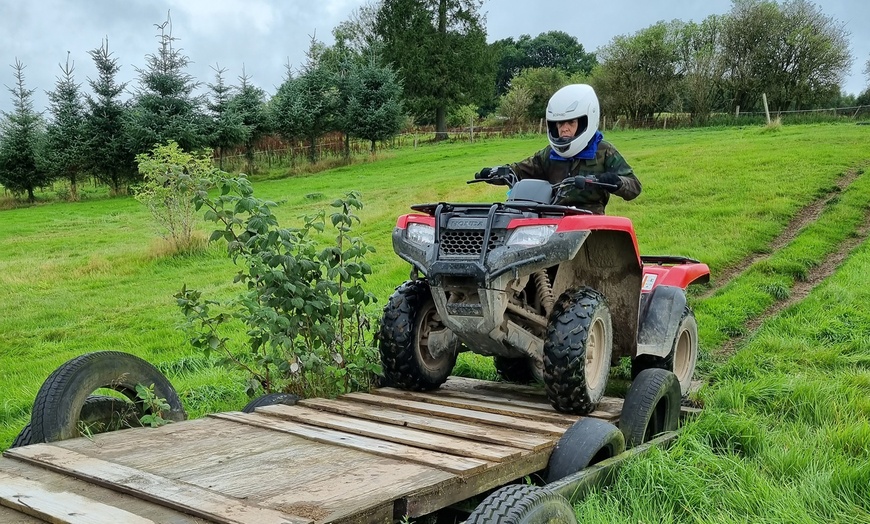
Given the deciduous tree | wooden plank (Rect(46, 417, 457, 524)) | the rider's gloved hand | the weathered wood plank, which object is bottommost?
wooden plank (Rect(46, 417, 457, 524))

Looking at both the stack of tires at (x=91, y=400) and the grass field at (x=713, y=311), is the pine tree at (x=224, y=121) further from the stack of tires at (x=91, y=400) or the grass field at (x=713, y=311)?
the stack of tires at (x=91, y=400)

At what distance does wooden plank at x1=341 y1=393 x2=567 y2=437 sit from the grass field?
0.45 m

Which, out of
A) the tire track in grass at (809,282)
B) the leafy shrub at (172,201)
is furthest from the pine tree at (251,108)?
the tire track in grass at (809,282)

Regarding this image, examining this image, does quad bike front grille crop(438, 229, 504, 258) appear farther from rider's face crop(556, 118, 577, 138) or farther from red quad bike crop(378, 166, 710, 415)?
rider's face crop(556, 118, 577, 138)

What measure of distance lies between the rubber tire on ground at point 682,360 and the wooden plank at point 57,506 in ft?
11.5

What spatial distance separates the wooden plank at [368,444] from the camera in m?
2.92

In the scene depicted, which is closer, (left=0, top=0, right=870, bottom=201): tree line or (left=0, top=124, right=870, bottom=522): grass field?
(left=0, top=124, right=870, bottom=522): grass field

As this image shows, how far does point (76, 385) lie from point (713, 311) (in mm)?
6226

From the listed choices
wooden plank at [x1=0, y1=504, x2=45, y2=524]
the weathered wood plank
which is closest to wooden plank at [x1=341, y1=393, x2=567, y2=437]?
the weathered wood plank

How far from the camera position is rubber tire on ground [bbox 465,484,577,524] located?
2.46 meters

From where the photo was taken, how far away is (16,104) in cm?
2981

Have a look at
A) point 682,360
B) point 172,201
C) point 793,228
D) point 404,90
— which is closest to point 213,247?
point 172,201

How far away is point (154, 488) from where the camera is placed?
8.36ft

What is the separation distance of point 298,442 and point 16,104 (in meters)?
31.8
